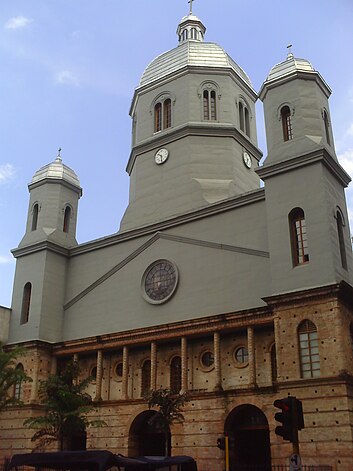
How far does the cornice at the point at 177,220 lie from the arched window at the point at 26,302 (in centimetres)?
352

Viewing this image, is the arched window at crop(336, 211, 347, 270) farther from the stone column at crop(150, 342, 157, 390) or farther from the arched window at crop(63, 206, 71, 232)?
the arched window at crop(63, 206, 71, 232)

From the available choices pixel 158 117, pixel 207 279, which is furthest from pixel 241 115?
pixel 207 279

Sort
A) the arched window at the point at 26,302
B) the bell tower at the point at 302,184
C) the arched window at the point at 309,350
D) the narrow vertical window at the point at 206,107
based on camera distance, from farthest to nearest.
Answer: the narrow vertical window at the point at 206,107 → the arched window at the point at 26,302 → the bell tower at the point at 302,184 → the arched window at the point at 309,350

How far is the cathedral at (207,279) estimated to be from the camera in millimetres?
25703

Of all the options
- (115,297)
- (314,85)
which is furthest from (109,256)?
(314,85)

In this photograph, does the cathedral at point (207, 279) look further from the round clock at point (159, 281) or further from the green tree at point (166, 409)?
the green tree at point (166, 409)

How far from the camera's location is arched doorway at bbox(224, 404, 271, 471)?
27344mm

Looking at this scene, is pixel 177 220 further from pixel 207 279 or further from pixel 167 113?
pixel 167 113

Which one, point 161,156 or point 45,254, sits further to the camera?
point 161,156

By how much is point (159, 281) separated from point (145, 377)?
5.33m

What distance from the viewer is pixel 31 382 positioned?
112ft

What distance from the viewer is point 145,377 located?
3216 centimetres

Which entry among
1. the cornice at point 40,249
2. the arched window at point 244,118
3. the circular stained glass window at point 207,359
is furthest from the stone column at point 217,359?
the arched window at point 244,118

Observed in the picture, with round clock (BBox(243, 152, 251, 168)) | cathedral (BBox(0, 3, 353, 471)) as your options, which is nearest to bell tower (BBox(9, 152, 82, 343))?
cathedral (BBox(0, 3, 353, 471))
